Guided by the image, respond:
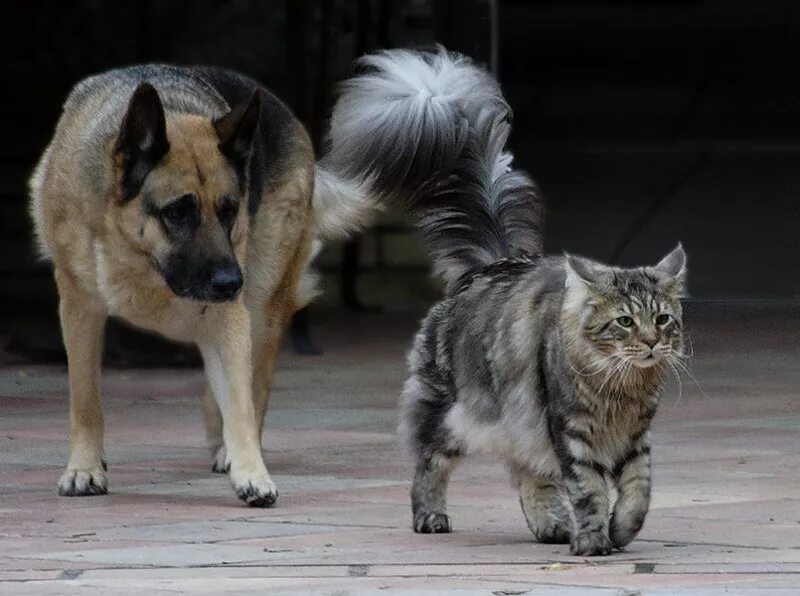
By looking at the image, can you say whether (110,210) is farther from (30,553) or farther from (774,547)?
(774,547)

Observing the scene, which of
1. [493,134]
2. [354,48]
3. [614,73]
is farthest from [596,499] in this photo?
[614,73]

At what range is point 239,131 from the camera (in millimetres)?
7812

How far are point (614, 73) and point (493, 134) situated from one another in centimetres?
892

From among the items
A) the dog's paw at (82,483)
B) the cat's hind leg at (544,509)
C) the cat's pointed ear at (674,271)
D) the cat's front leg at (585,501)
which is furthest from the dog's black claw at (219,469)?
the cat's pointed ear at (674,271)

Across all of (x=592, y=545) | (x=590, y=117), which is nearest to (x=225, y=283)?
(x=592, y=545)

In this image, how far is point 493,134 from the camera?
7.41 m

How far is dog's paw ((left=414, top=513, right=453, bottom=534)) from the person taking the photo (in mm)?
6812

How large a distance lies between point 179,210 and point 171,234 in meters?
0.10

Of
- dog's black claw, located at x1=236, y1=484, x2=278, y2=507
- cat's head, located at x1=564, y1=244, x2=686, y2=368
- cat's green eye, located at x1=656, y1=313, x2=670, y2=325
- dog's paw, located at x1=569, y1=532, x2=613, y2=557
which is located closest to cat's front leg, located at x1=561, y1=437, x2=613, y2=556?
dog's paw, located at x1=569, y1=532, x2=613, y2=557

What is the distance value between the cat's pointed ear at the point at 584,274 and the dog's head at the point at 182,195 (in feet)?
5.32

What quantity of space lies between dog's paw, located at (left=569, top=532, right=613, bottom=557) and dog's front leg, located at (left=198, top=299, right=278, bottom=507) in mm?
1734

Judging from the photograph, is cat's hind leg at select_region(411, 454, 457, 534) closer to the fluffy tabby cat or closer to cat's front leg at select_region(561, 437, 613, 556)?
the fluffy tabby cat

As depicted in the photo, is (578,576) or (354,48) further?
(354,48)

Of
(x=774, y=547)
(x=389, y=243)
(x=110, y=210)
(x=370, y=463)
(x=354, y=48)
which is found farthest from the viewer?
(x=389, y=243)
